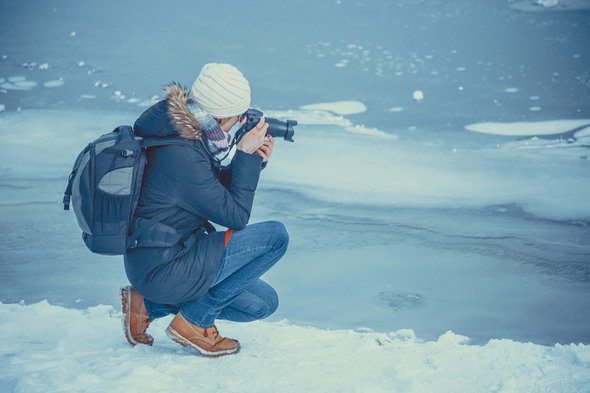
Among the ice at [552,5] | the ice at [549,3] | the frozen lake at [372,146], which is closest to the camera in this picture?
the frozen lake at [372,146]

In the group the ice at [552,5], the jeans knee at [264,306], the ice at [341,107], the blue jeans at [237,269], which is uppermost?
the ice at [552,5]

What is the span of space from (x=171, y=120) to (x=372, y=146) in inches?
141

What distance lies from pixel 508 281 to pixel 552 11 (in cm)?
740

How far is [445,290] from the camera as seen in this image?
363cm

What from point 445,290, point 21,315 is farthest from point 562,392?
point 21,315

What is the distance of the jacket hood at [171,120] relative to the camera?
2371 millimetres

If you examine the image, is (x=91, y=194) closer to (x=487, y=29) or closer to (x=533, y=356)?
(x=533, y=356)

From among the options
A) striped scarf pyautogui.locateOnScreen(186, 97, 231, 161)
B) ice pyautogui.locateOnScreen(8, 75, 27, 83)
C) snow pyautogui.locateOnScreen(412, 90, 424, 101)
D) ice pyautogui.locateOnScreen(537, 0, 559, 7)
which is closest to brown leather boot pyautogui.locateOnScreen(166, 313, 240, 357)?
striped scarf pyautogui.locateOnScreen(186, 97, 231, 161)

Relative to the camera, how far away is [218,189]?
2.43 meters

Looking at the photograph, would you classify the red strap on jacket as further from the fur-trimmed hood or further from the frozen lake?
the frozen lake

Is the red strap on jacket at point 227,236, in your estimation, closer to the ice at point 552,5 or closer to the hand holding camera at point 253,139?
the hand holding camera at point 253,139

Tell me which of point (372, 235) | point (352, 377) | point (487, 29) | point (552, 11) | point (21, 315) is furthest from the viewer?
point (552, 11)

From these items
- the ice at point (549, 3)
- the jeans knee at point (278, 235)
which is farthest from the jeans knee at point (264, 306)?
the ice at point (549, 3)

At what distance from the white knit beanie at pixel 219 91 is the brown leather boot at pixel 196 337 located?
0.79 metres
